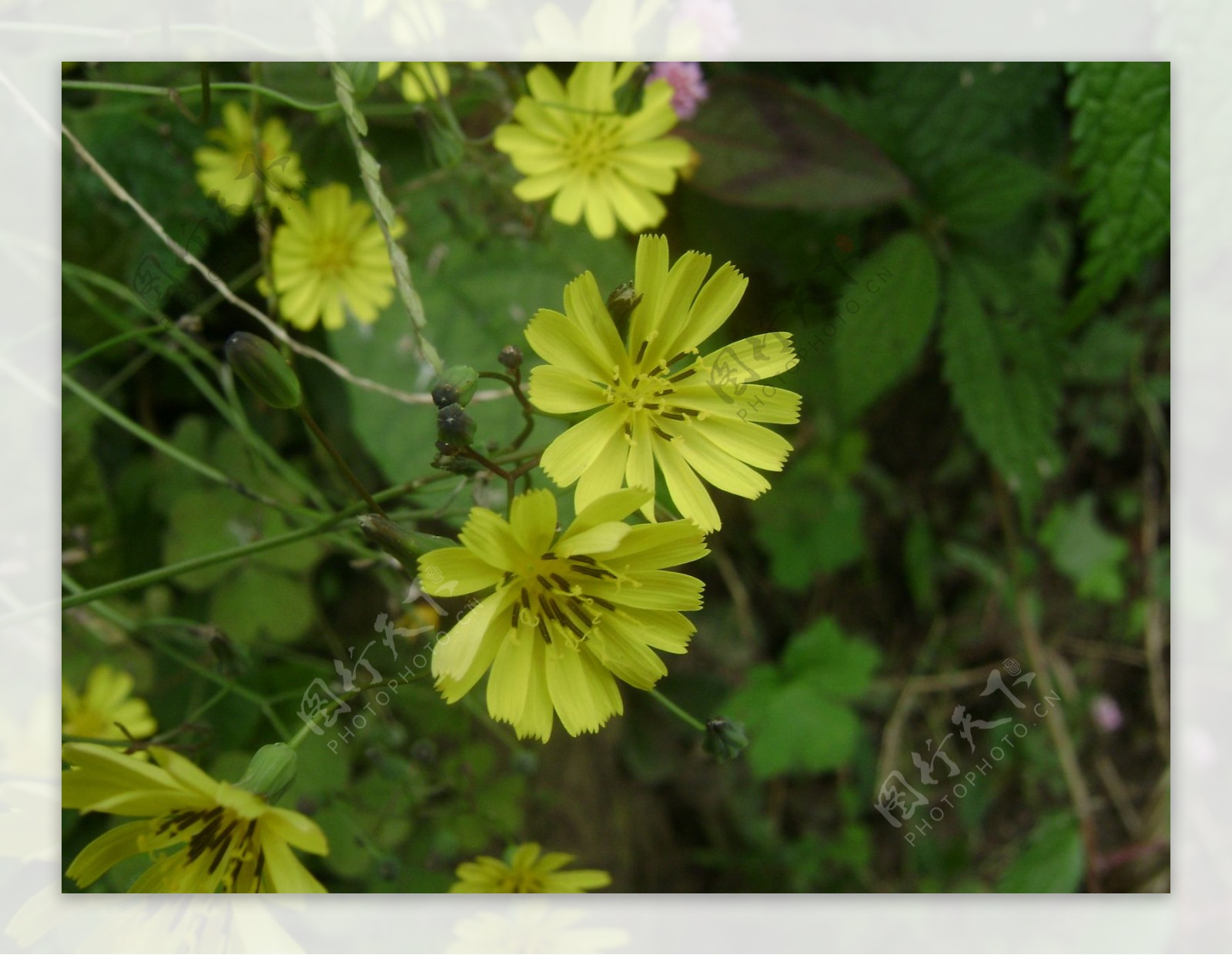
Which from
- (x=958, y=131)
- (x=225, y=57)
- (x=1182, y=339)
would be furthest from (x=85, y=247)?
(x=1182, y=339)

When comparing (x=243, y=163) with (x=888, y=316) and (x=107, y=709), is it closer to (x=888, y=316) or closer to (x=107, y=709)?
(x=107, y=709)

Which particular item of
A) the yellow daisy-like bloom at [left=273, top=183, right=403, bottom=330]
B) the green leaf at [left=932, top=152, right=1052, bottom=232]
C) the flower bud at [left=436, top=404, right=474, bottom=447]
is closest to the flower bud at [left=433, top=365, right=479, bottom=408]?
the flower bud at [left=436, top=404, right=474, bottom=447]

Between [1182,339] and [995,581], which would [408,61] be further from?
[995,581]

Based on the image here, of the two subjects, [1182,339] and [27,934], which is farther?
[1182,339]

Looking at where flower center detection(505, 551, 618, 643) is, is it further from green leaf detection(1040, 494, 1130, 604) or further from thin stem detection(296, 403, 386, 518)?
green leaf detection(1040, 494, 1130, 604)

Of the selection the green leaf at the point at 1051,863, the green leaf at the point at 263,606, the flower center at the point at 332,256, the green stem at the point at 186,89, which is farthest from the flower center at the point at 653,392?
the green leaf at the point at 1051,863

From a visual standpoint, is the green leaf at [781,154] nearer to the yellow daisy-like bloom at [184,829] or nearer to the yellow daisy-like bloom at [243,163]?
the yellow daisy-like bloom at [243,163]
